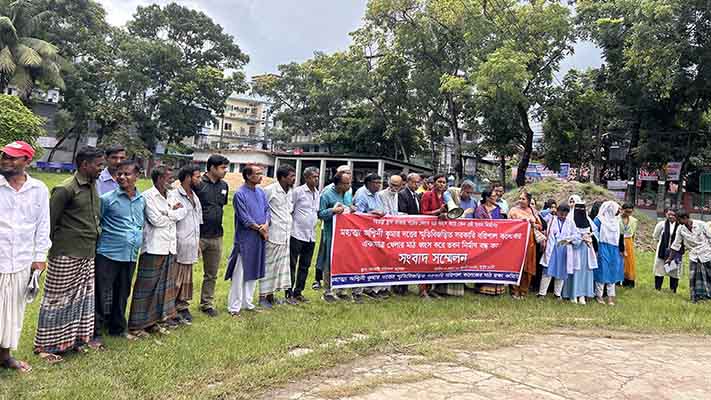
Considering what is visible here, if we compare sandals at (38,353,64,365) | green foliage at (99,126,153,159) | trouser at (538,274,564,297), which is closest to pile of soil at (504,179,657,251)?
trouser at (538,274,564,297)

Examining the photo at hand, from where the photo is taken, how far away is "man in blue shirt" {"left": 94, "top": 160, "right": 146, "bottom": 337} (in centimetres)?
396

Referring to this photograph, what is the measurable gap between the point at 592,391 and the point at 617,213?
177 inches

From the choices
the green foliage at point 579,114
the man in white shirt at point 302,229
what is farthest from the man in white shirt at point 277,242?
the green foliage at point 579,114

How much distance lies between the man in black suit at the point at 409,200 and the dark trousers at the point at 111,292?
3613mm

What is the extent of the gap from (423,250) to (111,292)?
12.1 ft

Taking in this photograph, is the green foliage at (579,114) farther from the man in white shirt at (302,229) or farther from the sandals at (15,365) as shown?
the sandals at (15,365)

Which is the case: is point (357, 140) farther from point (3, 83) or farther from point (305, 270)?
point (305, 270)

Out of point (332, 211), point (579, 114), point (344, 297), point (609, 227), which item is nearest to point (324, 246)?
point (332, 211)

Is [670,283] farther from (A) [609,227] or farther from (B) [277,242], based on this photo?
(B) [277,242]

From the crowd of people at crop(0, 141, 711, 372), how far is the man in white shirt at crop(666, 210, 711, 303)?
0.02 m

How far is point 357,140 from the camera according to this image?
3441cm

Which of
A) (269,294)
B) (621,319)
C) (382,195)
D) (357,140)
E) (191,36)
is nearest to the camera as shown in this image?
(269,294)

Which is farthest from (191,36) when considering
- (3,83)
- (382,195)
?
(382,195)

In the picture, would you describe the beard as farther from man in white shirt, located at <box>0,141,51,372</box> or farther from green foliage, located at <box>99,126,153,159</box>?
green foliage, located at <box>99,126,153,159</box>
